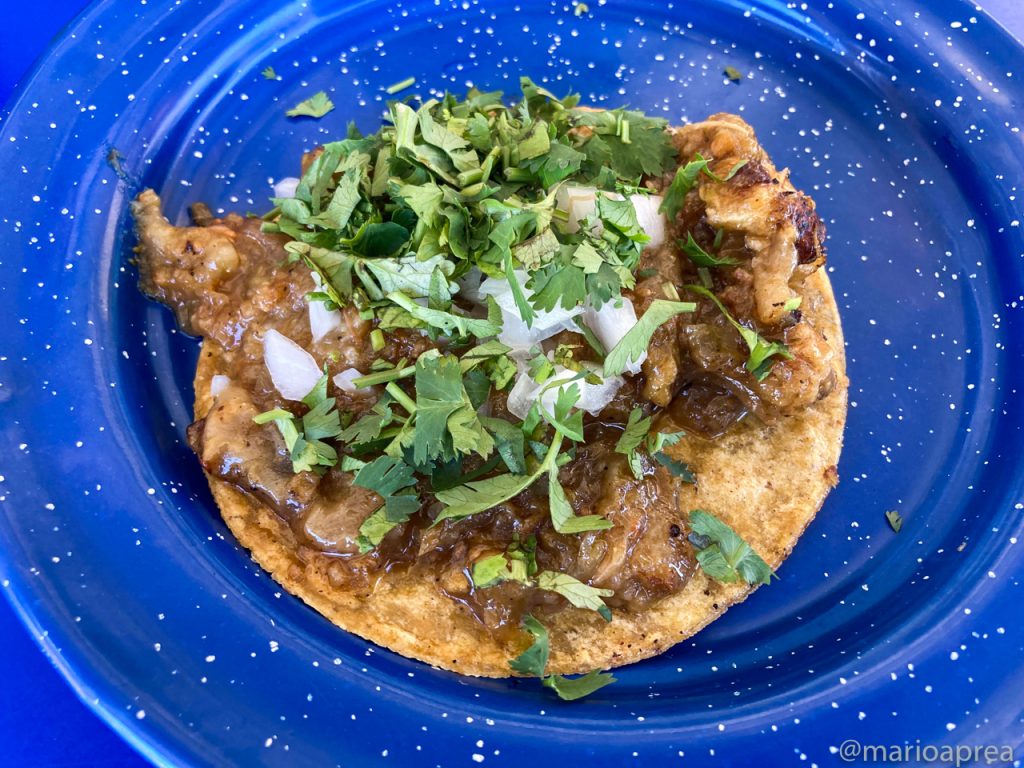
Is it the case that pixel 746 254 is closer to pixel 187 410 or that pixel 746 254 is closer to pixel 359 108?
pixel 359 108

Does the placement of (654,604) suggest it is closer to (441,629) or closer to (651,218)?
(441,629)

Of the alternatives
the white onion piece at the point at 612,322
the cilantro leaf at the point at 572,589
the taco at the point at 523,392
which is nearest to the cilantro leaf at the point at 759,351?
the taco at the point at 523,392

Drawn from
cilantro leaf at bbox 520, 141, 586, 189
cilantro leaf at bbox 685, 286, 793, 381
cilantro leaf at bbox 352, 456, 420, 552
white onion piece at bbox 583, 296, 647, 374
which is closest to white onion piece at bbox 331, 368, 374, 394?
cilantro leaf at bbox 352, 456, 420, 552

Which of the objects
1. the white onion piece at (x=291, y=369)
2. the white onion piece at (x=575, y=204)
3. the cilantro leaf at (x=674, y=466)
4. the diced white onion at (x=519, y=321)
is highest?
the white onion piece at (x=575, y=204)

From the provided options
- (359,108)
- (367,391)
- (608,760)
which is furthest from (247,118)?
(608,760)

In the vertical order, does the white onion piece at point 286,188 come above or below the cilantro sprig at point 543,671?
above

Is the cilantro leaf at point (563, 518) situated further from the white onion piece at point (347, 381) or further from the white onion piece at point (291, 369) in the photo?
the white onion piece at point (291, 369)
